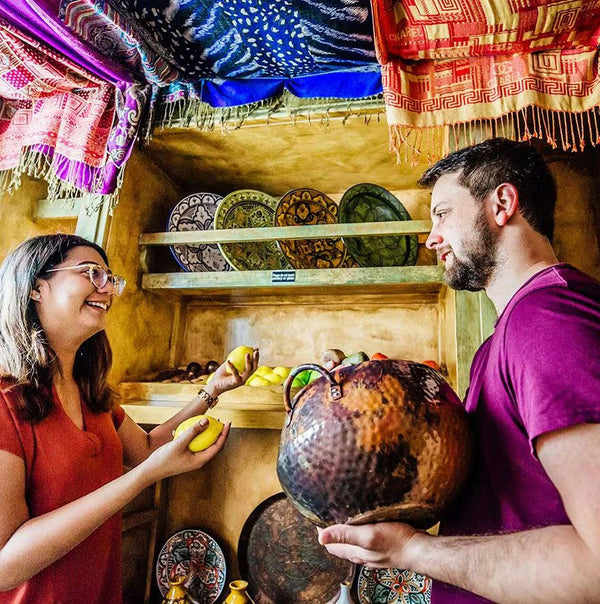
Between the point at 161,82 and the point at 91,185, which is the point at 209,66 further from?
the point at 91,185

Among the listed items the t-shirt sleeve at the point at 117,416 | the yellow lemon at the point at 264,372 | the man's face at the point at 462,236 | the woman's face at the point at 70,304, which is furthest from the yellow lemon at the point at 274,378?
the man's face at the point at 462,236

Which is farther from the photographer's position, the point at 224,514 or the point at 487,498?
the point at 224,514

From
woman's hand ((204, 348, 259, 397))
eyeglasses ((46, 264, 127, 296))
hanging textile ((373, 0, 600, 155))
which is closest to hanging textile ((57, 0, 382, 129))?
hanging textile ((373, 0, 600, 155))

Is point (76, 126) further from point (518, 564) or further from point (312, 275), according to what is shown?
point (518, 564)

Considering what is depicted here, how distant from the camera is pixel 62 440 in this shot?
1.23 m

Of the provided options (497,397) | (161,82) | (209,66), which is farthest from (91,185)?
(497,397)

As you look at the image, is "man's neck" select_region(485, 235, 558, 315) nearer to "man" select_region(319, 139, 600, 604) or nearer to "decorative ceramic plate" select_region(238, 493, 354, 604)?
"man" select_region(319, 139, 600, 604)

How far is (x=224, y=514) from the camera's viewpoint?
2.16 metres

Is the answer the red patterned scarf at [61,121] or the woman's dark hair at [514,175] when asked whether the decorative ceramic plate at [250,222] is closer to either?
the red patterned scarf at [61,121]

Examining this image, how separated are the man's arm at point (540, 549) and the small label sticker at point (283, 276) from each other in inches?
51.9

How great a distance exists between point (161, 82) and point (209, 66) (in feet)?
0.72

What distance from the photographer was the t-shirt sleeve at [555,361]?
0.59 metres

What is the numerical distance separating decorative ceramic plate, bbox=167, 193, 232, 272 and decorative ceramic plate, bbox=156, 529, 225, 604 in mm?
1387

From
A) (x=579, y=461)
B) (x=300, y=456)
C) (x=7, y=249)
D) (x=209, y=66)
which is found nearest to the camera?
(x=579, y=461)
